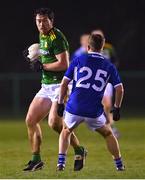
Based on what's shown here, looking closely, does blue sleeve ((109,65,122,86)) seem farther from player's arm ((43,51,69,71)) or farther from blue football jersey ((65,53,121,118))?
player's arm ((43,51,69,71))

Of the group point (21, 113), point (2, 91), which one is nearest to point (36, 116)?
point (21, 113)

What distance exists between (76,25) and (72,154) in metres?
20.4

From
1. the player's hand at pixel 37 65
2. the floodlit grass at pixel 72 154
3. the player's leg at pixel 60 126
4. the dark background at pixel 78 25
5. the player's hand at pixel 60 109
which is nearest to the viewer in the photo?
the floodlit grass at pixel 72 154

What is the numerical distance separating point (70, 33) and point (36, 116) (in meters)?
22.6

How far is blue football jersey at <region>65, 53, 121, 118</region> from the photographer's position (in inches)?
482

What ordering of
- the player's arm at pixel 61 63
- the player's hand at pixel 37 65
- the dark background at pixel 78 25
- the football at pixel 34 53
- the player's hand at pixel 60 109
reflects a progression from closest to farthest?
the player's hand at pixel 60 109 < the player's arm at pixel 61 63 < the player's hand at pixel 37 65 < the football at pixel 34 53 < the dark background at pixel 78 25

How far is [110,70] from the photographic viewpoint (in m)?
12.3

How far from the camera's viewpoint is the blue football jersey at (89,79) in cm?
1225

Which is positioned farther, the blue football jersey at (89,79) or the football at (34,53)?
the football at (34,53)

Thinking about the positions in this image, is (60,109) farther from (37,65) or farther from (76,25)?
(76,25)

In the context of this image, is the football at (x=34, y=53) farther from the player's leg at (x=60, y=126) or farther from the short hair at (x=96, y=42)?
the short hair at (x=96, y=42)

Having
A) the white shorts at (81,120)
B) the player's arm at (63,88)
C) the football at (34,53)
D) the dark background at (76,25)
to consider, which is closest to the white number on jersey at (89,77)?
the player's arm at (63,88)

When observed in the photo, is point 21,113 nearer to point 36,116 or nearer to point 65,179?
point 36,116

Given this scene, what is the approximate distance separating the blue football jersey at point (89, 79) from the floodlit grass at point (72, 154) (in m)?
0.87
